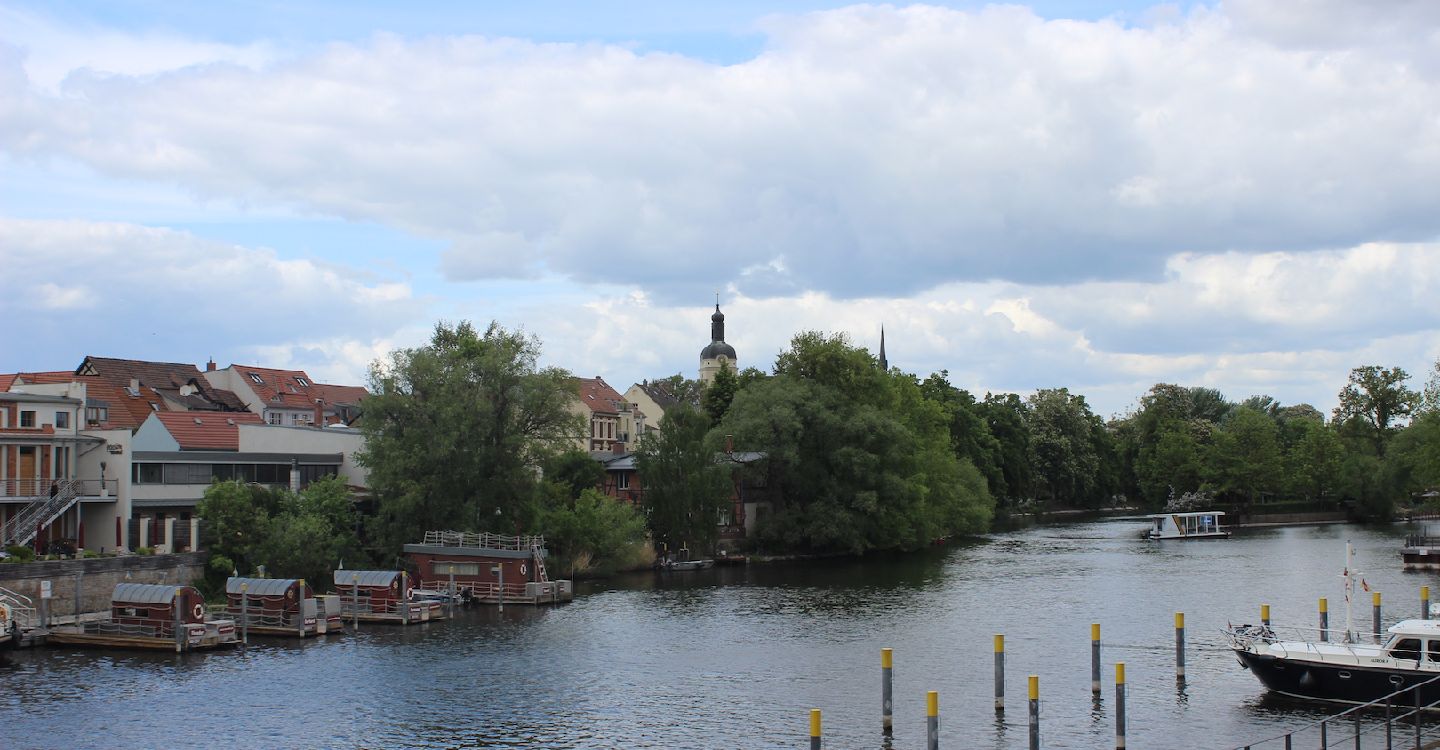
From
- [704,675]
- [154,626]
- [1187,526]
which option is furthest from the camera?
[1187,526]

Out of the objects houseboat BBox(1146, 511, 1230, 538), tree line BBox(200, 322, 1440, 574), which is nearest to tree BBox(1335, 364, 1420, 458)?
tree line BBox(200, 322, 1440, 574)

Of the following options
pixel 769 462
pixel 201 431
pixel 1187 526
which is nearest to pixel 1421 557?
pixel 1187 526

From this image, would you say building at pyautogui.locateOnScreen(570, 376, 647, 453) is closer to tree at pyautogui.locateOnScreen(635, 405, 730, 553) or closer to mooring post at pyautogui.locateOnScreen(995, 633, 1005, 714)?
tree at pyautogui.locateOnScreen(635, 405, 730, 553)

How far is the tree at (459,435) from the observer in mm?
74000

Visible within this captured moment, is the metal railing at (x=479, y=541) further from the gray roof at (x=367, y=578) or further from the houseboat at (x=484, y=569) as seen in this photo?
the gray roof at (x=367, y=578)

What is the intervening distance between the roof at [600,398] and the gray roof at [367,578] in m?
73.0

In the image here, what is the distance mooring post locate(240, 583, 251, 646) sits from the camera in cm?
5447

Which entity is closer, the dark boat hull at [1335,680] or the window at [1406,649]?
the dark boat hull at [1335,680]

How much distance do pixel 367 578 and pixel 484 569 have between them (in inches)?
392

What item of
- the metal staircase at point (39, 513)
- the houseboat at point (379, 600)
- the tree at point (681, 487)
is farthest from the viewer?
the tree at point (681, 487)

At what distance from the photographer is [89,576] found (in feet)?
189

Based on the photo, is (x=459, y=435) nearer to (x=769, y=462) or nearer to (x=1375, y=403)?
(x=769, y=462)

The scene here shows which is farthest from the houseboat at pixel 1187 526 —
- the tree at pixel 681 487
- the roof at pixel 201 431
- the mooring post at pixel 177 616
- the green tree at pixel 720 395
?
the mooring post at pixel 177 616

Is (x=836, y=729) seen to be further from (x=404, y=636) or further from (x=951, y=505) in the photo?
(x=951, y=505)
